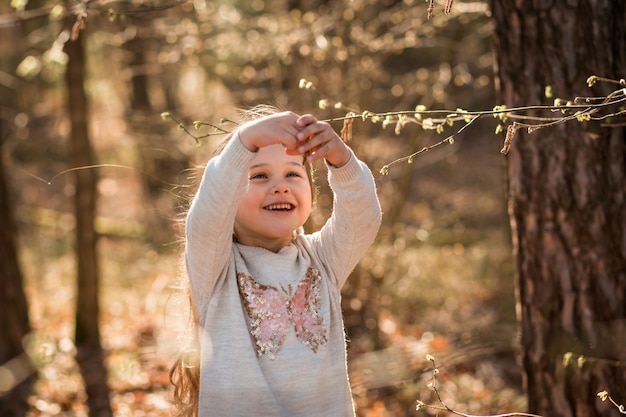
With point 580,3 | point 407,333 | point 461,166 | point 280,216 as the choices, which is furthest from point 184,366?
point 461,166

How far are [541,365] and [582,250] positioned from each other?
1.94ft

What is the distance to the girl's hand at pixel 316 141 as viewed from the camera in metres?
2.39

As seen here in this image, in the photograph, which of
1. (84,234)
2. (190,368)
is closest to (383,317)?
(84,234)

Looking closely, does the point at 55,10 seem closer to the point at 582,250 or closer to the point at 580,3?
the point at 580,3

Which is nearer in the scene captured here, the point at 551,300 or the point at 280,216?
the point at 280,216

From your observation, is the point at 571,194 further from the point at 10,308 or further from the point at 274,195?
the point at 10,308

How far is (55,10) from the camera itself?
3771mm

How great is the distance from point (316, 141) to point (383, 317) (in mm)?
5727

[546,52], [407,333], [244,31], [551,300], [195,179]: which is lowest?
[407,333]

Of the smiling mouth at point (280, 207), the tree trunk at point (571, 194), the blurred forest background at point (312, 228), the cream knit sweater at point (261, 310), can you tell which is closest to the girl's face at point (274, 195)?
the smiling mouth at point (280, 207)

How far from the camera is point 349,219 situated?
8.94 feet

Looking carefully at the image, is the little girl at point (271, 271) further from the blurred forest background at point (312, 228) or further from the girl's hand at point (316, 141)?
the blurred forest background at point (312, 228)

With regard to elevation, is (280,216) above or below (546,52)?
below

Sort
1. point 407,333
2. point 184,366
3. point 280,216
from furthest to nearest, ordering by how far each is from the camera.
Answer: point 407,333, point 184,366, point 280,216
